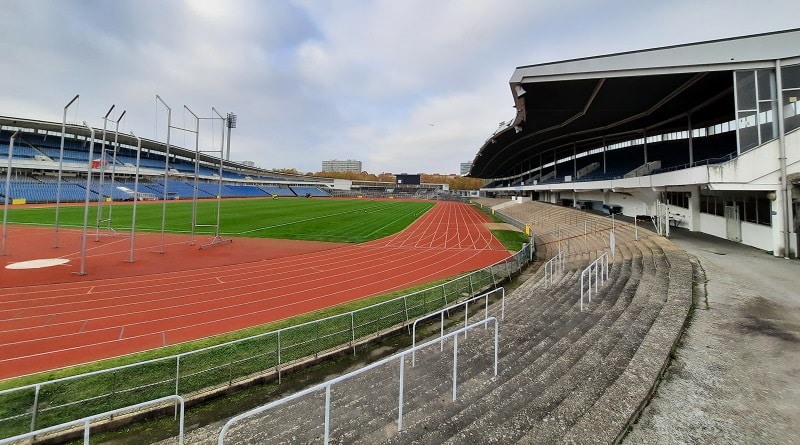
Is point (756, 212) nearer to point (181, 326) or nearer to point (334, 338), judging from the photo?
point (334, 338)

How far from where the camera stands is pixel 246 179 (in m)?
107

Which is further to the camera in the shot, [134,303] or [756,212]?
[756,212]

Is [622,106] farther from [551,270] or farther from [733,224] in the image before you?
[551,270]

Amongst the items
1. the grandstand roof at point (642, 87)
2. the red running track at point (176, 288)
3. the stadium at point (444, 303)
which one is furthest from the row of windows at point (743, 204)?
the red running track at point (176, 288)

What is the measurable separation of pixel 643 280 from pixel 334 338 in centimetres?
930

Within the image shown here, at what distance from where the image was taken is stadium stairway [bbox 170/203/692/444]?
3850 mm

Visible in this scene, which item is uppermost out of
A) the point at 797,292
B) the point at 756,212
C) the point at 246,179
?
the point at 246,179

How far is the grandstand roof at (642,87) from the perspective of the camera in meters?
14.5

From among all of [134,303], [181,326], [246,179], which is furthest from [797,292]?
[246,179]

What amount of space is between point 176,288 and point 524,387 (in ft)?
45.6

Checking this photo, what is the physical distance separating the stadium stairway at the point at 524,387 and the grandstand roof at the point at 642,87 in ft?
40.7

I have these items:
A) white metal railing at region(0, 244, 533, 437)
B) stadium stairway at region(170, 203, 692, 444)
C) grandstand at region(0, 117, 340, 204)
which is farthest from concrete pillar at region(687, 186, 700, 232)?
grandstand at region(0, 117, 340, 204)

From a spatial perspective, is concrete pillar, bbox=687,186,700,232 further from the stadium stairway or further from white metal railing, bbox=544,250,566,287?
the stadium stairway

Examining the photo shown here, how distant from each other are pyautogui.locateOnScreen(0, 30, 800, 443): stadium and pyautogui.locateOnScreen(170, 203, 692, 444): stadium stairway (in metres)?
0.04
